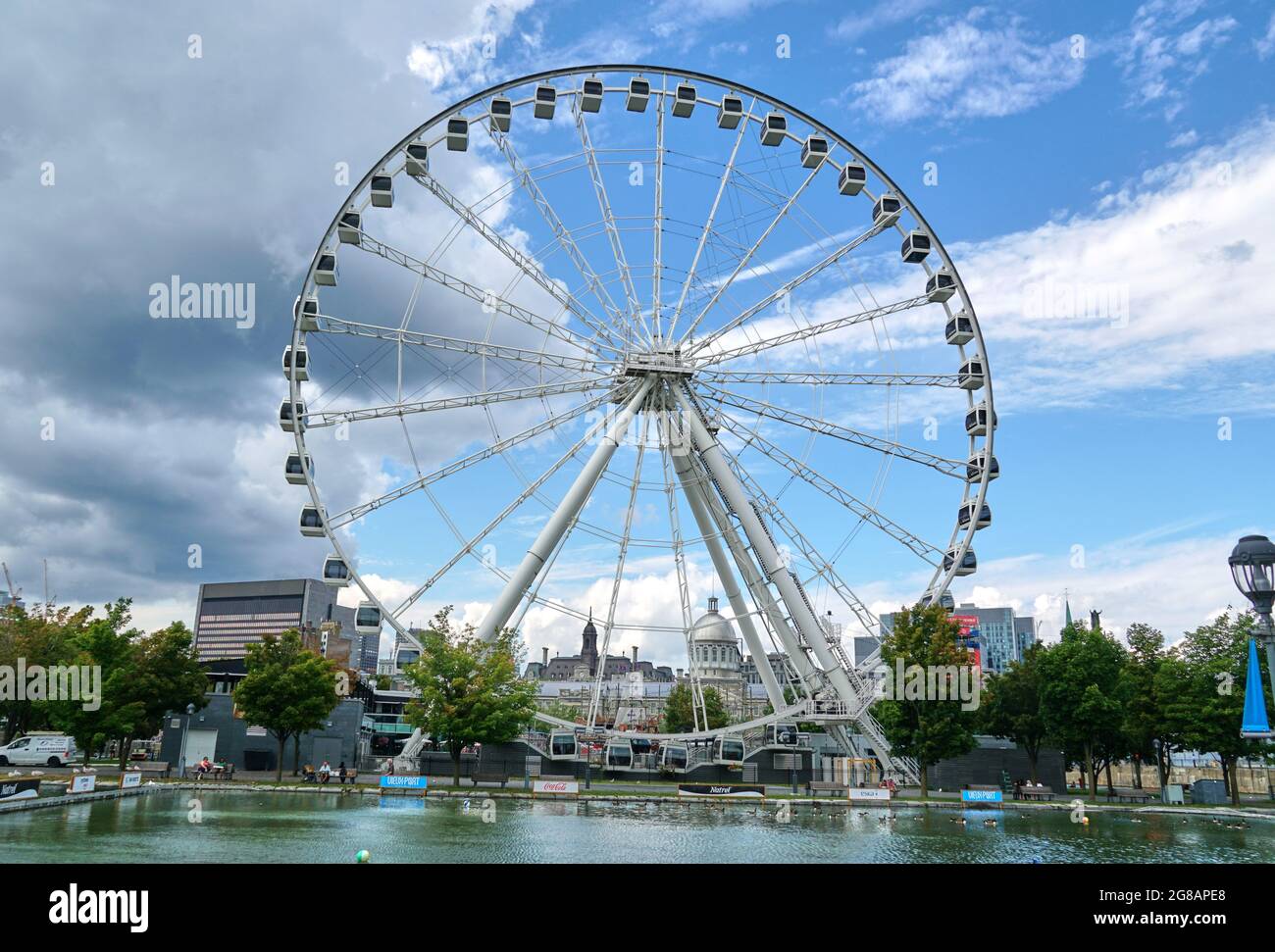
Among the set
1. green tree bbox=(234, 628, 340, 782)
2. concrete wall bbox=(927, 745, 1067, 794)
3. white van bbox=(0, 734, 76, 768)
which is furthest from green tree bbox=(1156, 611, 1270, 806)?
white van bbox=(0, 734, 76, 768)

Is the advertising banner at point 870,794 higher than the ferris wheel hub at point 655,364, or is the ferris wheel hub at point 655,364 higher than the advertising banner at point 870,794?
the ferris wheel hub at point 655,364

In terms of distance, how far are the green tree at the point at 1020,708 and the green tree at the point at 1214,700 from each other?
835cm

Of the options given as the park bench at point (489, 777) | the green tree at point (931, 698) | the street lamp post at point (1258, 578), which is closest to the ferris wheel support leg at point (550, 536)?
the park bench at point (489, 777)

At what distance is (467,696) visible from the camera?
184ft

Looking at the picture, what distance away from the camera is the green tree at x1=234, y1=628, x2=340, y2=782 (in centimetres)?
5953

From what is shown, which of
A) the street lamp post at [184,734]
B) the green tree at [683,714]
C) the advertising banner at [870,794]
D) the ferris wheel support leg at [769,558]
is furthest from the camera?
the green tree at [683,714]

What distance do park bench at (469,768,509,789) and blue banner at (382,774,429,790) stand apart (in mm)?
6591

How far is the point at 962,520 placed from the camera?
184 ft

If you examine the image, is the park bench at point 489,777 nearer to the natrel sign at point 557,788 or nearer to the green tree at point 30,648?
the natrel sign at point 557,788

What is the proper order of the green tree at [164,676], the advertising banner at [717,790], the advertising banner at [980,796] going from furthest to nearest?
the green tree at [164,676], the advertising banner at [717,790], the advertising banner at [980,796]

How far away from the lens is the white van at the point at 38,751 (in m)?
58.7
